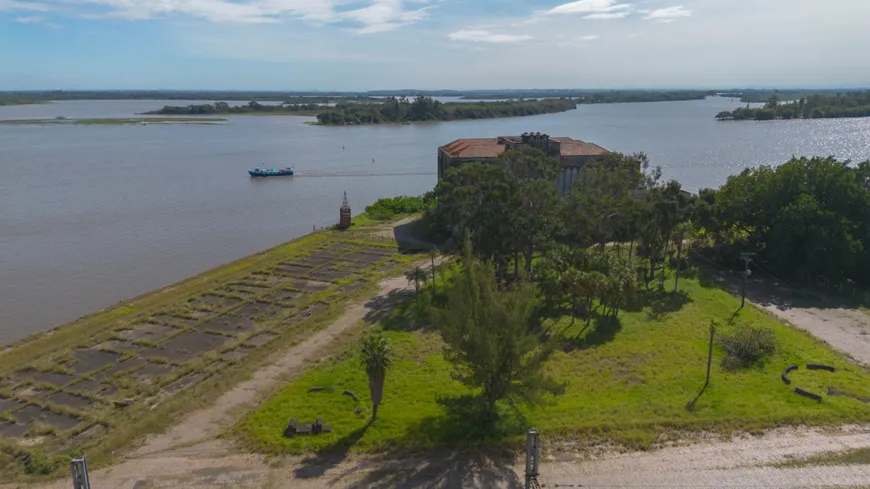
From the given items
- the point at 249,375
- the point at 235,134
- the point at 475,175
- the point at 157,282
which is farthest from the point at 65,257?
the point at 235,134

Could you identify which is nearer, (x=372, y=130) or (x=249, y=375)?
(x=249, y=375)

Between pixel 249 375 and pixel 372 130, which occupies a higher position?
pixel 372 130

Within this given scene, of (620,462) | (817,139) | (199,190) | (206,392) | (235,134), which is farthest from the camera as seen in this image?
(235,134)

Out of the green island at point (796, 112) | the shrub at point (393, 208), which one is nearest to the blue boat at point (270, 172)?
the shrub at point (393, 208)

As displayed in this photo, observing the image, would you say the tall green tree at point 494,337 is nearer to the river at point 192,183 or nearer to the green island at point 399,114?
the river at point 192,183

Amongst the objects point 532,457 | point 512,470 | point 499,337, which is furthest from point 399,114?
point 532,457

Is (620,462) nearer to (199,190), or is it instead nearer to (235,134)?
(199,190)
